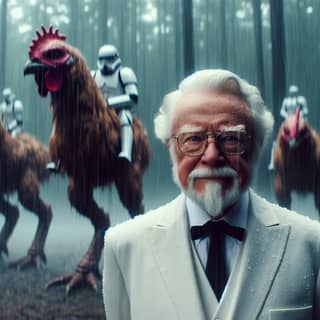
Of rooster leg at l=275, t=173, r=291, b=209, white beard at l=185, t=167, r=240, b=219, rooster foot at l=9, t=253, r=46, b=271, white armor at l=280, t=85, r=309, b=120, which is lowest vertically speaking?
rooster foot at l=9, t=253, r=46, b=271

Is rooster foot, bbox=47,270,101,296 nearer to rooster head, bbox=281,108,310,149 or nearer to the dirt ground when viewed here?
the dirt ground

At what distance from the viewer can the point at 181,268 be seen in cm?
118

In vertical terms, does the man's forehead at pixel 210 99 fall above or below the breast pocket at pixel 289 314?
above

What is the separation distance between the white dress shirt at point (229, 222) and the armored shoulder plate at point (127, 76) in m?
1.16

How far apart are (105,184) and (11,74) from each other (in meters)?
0.64

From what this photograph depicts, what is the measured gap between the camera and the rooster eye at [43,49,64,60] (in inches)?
86.6

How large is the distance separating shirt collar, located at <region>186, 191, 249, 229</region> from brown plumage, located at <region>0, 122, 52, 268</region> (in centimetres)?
120

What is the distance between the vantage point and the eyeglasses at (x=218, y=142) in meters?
1.18

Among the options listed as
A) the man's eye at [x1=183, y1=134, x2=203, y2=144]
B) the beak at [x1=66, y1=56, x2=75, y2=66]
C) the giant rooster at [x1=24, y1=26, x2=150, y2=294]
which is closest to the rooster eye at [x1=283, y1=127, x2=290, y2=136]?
the giant rooster at [x1=24, y1=26, x2=150, y2=294]

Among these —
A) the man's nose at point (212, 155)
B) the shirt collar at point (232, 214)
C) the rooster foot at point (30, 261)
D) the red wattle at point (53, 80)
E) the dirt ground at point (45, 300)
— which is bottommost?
the dirt ground at point (45, 300)

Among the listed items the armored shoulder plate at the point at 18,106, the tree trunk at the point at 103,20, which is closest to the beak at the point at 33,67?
the armored shoulder plate at the point at 18,106

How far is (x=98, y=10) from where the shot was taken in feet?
7.67

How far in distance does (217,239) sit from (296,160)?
120cm

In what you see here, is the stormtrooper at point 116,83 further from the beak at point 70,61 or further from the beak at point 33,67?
the beak at point 33,67
